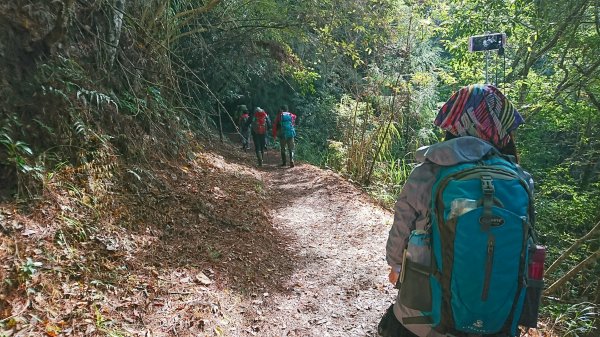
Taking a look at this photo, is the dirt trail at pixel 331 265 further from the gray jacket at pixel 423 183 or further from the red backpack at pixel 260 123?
the red backpack at pixel 260 123

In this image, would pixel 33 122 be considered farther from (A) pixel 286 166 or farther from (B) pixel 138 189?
(A) pixel 286 166

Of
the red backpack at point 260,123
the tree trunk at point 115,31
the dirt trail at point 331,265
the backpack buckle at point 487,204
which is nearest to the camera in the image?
the backpack buckle at point 487,204

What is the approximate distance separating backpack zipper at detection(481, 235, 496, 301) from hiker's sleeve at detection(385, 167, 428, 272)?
0.32 metres

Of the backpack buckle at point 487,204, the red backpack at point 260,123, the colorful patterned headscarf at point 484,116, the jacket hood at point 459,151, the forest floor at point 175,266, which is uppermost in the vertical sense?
the colorful patterned headscarf at point 484,116

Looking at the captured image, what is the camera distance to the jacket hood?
156cm

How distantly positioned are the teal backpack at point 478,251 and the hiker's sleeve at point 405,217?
0.52 ft

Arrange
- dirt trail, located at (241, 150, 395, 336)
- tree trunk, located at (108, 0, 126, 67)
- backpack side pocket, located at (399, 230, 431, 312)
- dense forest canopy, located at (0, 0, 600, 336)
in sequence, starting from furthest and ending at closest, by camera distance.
Result: tree trunk, located at (108, 0, 126, 67), dense forest canopy, located at (0, 0, 600, 336), dirt trail, located at (241, 150, 395, 336), backpack side pocket, located at (399, 230, 431, 312)

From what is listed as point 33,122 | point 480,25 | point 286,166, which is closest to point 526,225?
point 33,122

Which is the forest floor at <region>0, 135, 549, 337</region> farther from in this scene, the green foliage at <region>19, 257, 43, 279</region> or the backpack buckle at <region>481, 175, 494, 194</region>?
the backpack buckle at <region>481, 175, 494, 194</region>

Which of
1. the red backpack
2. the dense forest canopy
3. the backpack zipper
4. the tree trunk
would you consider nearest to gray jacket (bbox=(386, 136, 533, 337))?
the backpack zipper

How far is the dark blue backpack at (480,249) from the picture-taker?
56.0 inches

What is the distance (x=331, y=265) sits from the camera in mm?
4734

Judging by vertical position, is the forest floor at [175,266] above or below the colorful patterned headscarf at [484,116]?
below

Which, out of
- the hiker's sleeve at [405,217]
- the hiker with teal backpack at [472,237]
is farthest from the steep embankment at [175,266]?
→ the hiker with teal backpack at [472,237]
